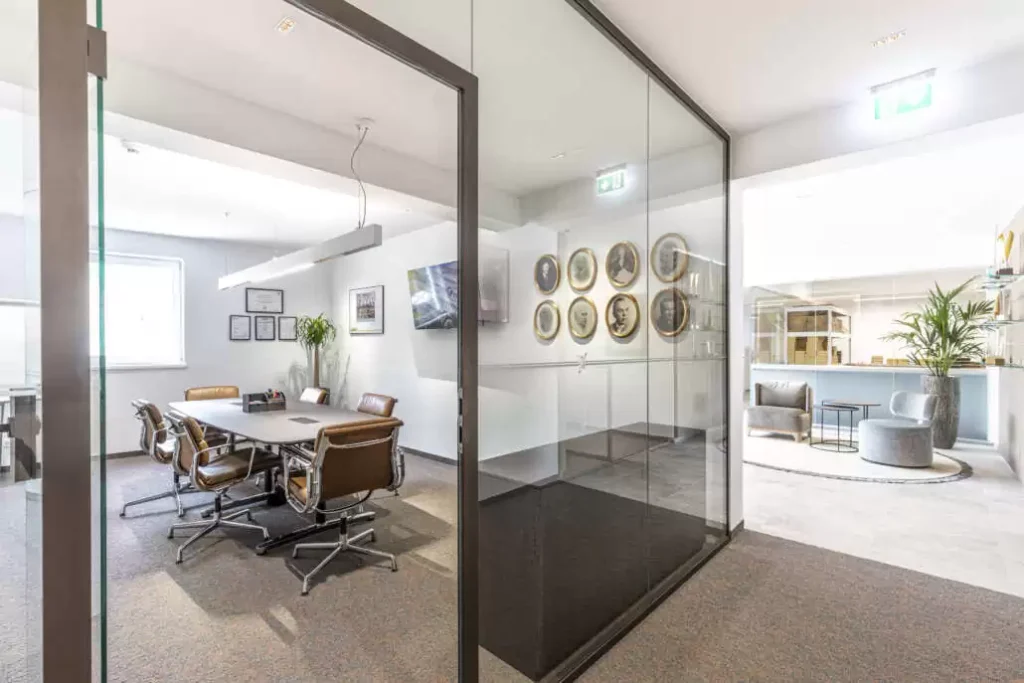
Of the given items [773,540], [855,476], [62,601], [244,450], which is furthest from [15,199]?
[855,476]

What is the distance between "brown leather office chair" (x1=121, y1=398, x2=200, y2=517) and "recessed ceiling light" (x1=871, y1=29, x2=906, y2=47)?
151 inches

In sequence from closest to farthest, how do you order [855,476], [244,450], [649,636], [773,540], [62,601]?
[62,601]
[649,636]
[244,450]
[773,540]
[855,476]

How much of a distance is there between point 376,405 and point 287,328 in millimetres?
665

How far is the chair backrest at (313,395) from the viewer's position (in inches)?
107

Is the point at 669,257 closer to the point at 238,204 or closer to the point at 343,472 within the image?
the point at 343,472

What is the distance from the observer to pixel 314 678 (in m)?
1.90

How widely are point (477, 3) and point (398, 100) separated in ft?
1.43

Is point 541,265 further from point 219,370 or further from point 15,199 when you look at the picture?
point 219,370

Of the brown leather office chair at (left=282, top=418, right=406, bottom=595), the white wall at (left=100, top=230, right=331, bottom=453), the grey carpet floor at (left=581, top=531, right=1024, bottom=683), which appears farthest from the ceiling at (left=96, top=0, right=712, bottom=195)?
the grey carpet floor at (left=581, top=531, right=1024, bottom=683)

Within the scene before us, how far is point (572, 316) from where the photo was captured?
2.07m

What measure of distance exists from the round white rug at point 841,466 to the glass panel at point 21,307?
5993 mm

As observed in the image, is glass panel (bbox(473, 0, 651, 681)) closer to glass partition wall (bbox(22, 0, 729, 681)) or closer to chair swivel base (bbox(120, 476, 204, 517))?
glass partition wall (bbox(22, 0, 729, 681))

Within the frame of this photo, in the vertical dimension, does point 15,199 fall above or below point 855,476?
above

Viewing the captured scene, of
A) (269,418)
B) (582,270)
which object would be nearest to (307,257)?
(269,418)
